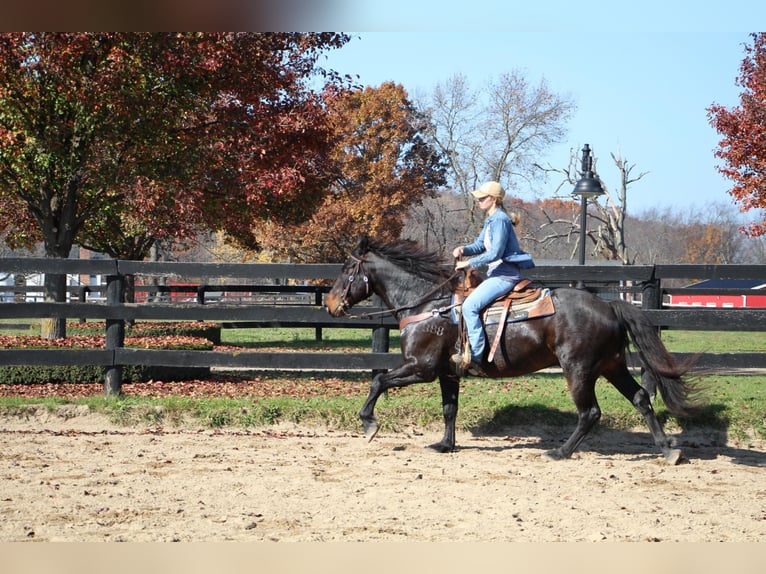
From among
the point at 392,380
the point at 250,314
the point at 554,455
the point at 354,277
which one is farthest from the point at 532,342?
the point at 250,314

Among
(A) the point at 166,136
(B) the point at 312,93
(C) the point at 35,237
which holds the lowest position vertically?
(C) the point at 35,237

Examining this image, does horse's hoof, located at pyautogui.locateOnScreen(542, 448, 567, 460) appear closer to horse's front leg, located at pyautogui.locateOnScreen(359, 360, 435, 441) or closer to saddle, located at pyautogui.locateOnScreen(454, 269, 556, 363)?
saddle, located at pyautogui.locateOnScreen(454, 269, 556, 363)

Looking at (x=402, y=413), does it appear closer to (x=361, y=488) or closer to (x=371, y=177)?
(x=361, y=488)

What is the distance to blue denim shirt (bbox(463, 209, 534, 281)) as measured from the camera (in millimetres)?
7562

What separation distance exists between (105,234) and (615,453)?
1751 centimetres

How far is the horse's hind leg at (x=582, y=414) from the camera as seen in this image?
7.59 m

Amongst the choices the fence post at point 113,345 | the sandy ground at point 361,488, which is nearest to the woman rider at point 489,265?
the sandy ground at point 361,488

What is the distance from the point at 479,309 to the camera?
305 inches

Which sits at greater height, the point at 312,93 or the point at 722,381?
the point at 312,93

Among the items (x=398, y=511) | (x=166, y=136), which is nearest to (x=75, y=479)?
(x=398, y=511)

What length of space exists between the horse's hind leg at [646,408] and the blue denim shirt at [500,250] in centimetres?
141

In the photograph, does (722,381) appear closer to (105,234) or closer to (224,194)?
(224,194)

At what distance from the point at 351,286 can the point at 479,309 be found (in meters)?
1.49

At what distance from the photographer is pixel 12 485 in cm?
628
